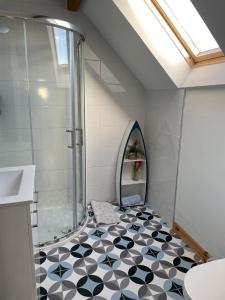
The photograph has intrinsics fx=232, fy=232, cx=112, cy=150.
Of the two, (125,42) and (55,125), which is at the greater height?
(125,42)

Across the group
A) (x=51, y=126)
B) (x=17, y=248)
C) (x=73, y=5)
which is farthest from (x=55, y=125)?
(x=17, y=248)

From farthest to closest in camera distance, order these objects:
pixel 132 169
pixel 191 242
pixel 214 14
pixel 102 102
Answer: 1. pixel 132 169
2. pixel 102 102
3. pixel 191 242
4. pixel 214 14

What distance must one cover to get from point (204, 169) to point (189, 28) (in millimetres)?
1082

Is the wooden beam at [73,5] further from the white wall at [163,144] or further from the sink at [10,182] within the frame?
the sink at [10,182]

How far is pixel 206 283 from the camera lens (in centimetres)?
114

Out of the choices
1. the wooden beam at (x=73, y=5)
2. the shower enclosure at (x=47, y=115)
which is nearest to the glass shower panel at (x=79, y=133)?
the shower enclosure at (x=47, y=115)

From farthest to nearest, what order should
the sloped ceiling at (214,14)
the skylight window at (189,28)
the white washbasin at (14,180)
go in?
1. the skylight window at (189,28)
2. the white washbasin at (14,180)
3. the sloped ceiling at (214,14)

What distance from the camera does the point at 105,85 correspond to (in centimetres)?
244

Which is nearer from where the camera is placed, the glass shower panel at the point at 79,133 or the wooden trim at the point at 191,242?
the wooden trim at the point at 191,242

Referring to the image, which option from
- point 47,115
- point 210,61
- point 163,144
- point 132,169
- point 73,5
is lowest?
point 132,169

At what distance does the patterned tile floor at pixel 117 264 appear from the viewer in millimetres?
1539

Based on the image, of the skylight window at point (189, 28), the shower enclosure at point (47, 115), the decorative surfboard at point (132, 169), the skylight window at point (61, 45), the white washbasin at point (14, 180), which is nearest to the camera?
the white washbasin at point (14, 180)

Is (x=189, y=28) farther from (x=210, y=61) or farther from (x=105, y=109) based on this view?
(x=105, y=109)

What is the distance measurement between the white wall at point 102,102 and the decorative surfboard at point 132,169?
112mm
